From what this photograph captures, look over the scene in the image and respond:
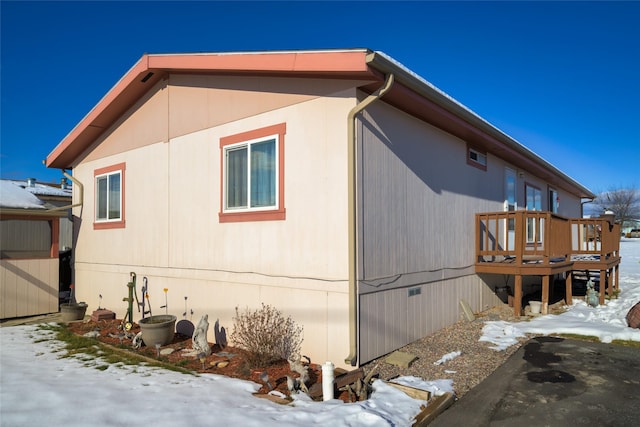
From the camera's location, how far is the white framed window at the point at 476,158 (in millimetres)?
8904

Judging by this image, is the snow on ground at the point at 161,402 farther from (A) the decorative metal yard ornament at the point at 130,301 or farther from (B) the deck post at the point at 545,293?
(B) the deck post at the point at 545,293

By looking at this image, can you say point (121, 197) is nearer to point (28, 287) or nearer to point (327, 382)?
point (28, 287)

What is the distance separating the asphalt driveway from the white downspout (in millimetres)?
1437

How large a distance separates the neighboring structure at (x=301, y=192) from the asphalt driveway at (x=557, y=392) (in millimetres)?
1560

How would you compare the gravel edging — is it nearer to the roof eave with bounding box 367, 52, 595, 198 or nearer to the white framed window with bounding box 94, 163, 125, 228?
the roof eave with bounding box 367, 52, 595, 198

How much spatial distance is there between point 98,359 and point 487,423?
5.35 m

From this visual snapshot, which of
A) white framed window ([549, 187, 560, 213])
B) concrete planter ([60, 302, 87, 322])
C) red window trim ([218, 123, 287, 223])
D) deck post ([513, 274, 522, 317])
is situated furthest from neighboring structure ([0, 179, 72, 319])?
white framed window ([549, 187, 560, 213])

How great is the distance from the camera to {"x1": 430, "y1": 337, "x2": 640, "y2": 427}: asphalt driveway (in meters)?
3.92

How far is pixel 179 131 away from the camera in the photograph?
316 inches

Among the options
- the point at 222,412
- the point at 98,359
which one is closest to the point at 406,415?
the point at 222,412

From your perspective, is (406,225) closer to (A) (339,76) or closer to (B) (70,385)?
(A) (339,76)

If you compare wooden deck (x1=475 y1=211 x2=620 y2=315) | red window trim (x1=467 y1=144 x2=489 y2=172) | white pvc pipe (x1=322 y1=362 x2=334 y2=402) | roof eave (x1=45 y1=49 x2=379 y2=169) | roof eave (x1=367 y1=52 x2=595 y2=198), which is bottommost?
white pvc pipe (x1=322 y1=362 x2=334 y2=402)

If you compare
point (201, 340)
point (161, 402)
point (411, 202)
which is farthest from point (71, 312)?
point (411, 202)

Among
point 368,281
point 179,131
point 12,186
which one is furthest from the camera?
point 12,186
